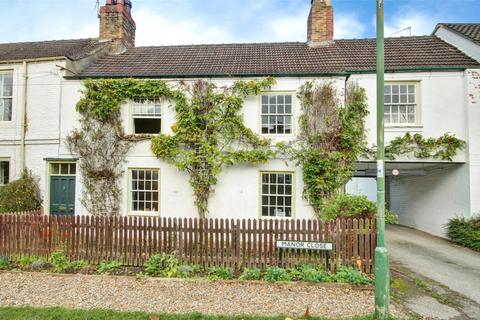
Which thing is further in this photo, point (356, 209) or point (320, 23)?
point (320, 23)

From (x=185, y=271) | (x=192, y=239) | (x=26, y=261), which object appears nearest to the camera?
(x=185, y=271)

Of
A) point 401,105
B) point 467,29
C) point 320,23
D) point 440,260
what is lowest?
point 440,260

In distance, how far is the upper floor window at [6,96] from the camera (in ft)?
42.4

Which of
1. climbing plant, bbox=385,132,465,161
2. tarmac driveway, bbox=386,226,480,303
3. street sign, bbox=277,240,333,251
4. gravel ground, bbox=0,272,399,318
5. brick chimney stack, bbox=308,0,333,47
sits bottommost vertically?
tarmac driveway, bbox=386,226,480,303

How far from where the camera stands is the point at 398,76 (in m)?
11.6

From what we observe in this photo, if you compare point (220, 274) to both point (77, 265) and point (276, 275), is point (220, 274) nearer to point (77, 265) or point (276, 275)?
point (276, 275)

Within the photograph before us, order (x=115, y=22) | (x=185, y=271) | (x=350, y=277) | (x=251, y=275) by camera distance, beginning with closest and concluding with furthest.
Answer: (x=350, y=277) < (x=251, y=275) < (x=185, y=271) < (x=115, y=22)

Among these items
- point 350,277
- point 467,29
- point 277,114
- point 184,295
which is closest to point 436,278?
point 350,277

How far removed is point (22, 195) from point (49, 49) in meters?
7.24

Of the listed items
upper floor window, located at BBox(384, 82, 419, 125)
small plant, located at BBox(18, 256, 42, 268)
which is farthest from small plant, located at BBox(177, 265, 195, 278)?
upper floor window, located at BBox(384, 82, 419, 125)

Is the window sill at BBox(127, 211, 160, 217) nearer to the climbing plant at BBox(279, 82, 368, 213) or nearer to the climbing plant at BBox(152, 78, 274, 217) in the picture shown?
the climbing plant at BBox(152, 78, 274, 217)

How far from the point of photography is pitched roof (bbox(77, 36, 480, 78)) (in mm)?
11789

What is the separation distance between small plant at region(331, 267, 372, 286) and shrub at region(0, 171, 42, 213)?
11.5 meters

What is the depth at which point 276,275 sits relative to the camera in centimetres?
694
